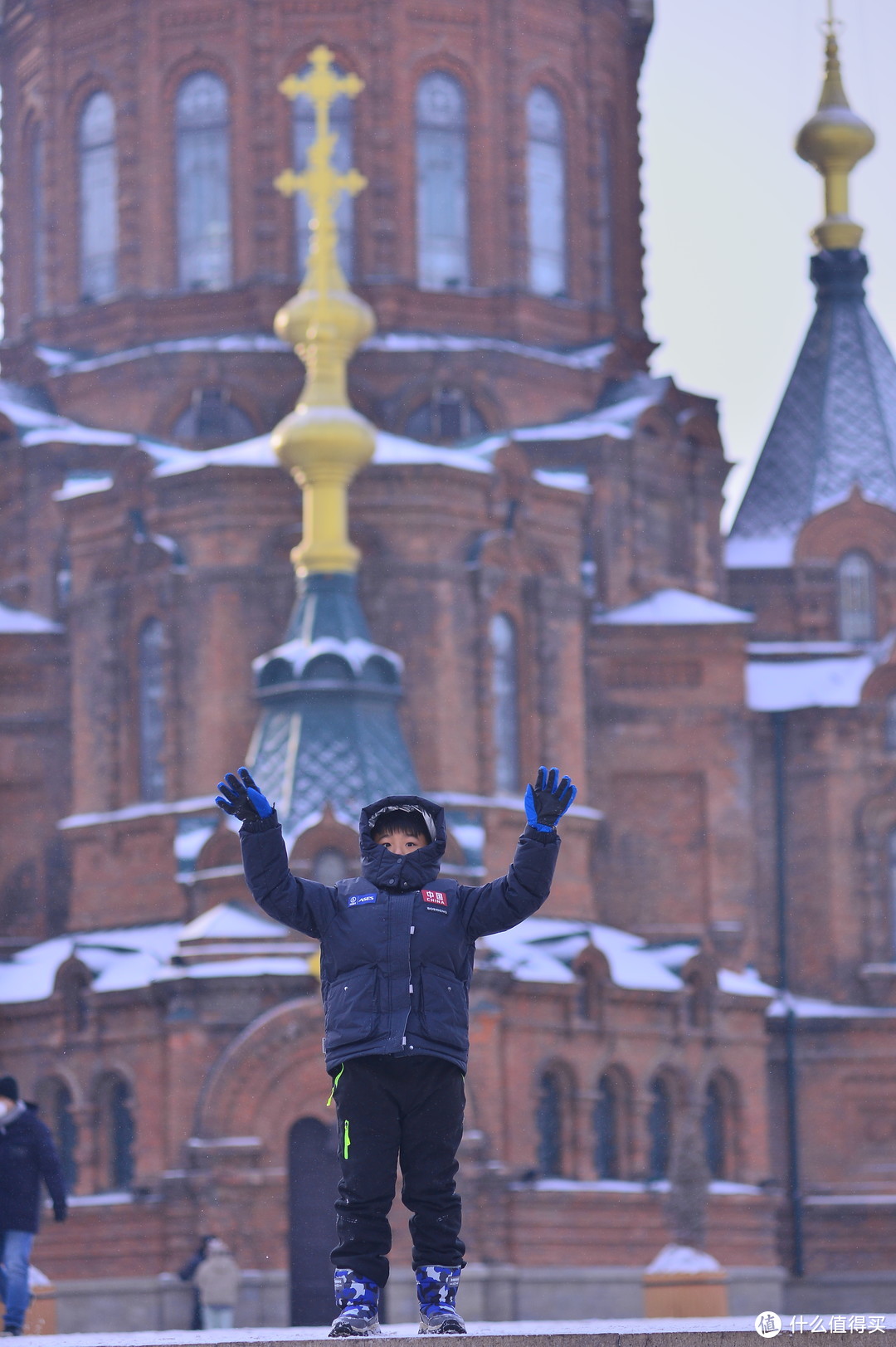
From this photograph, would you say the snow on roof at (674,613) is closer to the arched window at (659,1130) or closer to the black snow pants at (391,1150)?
the arched window at (659,1130)

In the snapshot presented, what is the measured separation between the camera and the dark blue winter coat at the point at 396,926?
9.53m

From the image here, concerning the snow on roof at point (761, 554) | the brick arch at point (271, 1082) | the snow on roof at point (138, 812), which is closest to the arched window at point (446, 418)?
the snow on roof at point (761, 554)

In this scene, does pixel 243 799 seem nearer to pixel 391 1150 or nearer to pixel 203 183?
pixel 391 1150

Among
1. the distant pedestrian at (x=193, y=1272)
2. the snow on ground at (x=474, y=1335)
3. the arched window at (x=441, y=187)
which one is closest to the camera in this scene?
the snow on ground at (x=474, y=1335)

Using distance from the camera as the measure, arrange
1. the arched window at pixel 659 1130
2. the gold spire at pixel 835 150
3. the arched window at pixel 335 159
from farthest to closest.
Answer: the gold spire at pixel 835 150 < the arched window at pixel 335 159 < the arched window at pixel 659 1130

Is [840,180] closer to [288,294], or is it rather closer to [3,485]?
[288,294]

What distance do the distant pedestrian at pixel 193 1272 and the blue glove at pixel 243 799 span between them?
17.3 metres

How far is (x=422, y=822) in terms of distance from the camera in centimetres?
980

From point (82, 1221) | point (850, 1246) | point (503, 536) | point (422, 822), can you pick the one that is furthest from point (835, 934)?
point (422, 822)

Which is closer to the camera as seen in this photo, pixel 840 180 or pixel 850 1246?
pixel 850 1246

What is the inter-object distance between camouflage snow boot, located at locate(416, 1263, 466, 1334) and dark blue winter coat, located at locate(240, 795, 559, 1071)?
0.62 m

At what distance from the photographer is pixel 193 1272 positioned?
2764cm

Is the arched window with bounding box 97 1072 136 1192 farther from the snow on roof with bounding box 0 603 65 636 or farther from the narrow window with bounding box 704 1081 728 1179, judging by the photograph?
the narrow window with bounding box 704 1081 728 1179

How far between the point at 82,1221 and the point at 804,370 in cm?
1369
